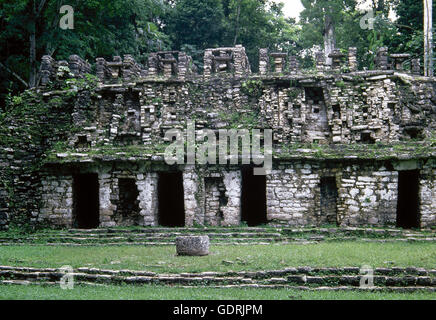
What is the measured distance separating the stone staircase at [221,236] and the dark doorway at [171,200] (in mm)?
4393

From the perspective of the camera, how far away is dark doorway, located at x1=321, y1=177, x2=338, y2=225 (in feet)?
65.0

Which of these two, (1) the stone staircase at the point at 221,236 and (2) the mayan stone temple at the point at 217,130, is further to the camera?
(2) the mayan stone temple at the point at 217,130

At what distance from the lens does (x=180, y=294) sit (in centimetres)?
1020

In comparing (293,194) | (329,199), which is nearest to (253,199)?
(293,194)

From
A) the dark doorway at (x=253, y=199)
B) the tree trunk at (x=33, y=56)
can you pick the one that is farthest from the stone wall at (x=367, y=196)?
the tree trunk at (x=33, y=56)

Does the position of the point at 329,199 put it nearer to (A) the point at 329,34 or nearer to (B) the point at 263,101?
(B) the point at 263,101

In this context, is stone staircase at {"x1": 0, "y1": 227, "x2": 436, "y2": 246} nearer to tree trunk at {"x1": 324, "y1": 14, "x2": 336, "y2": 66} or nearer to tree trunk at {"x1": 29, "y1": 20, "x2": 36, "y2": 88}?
tree trunk at {"x1": 29, "y1": 20, "x2": 36, "y2": 88}

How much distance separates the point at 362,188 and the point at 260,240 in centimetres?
509

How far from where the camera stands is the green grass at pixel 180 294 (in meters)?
9.91

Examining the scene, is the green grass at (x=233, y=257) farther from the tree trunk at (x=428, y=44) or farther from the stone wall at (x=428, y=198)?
the tree trunk at (x=428, y=44)

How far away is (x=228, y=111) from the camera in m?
22.0

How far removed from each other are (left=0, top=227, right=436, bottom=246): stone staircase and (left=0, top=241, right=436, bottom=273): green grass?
0.99 metres

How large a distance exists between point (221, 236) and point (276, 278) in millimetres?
6520

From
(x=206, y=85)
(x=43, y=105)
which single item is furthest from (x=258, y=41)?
(x=43, y=105)
